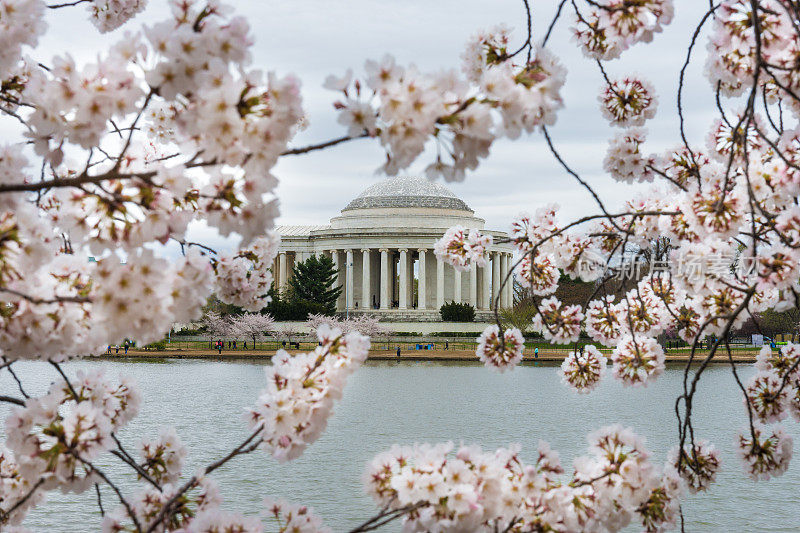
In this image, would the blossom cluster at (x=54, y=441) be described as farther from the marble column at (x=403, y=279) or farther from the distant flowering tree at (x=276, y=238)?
the marble column at (x=403, y=279)

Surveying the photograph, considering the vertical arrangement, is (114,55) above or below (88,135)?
above

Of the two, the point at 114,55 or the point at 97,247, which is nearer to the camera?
the point at 114,55

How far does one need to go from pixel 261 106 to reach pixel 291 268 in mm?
77097

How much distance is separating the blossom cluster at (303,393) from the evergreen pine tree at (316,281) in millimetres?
64408

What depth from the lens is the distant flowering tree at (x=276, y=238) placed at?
233 cm

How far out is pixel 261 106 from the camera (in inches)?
92.1

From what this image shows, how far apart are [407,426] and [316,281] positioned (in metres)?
46.8

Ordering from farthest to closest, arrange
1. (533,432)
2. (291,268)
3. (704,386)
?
(291,268), (704,386), (533,432)

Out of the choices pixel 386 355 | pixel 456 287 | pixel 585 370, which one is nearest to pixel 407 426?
pixel 585 370

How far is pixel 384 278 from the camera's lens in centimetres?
7325

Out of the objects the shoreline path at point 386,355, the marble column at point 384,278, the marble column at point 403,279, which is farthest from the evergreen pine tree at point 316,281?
the shoreline path at point 386,355

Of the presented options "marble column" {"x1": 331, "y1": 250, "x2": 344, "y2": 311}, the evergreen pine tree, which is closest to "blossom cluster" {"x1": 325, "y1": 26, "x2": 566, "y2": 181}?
the evergreen pine tree

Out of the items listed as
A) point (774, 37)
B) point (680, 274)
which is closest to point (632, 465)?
point (680, 274)

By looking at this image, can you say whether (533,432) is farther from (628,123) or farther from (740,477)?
(628,123)
